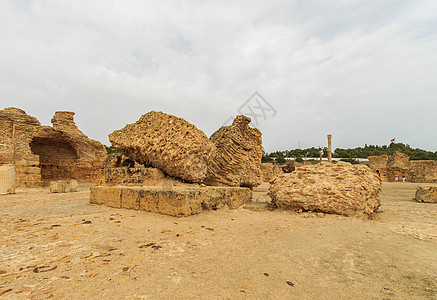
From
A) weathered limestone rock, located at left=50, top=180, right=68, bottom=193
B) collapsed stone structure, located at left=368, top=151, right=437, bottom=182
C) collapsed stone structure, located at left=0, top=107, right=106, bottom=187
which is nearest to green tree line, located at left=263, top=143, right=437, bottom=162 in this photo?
collapsed stone structure, located at left=368, top=151, right=437, bottom=182

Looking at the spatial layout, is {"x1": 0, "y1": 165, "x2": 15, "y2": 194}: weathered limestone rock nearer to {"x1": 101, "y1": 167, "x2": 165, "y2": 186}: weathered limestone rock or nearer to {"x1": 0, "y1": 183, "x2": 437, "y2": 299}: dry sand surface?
{"x1": 101, "y1": 167, "x2": 165, "y2": 186}: weathered limestone rock

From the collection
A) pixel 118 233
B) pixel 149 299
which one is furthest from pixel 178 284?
pixel 118 233

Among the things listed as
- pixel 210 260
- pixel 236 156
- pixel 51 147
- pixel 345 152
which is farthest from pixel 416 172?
pixel 345 152

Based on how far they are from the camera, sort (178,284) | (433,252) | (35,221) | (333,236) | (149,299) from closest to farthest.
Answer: (149,299)
(178,284)
(433,252)
(333,236)
(35,221)

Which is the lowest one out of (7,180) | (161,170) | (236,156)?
(7,180)

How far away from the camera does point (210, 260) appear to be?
1763mm

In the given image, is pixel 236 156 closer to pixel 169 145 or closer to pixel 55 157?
A: pixel 169 145

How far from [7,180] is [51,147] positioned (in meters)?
8.59

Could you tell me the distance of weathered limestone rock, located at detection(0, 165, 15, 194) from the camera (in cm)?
667

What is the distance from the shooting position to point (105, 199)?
405cm

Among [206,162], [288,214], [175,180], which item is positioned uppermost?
[206,162]

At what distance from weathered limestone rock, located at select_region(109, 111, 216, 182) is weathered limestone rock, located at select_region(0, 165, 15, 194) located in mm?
4649

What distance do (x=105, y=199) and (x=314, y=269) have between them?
376cm

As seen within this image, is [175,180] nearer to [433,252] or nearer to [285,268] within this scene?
[285,268]
